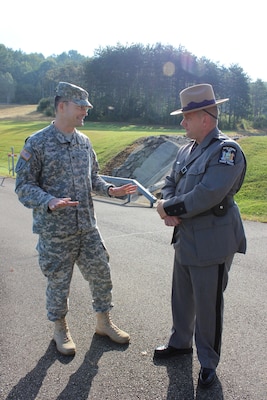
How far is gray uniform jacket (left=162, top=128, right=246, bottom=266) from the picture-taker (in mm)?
2754

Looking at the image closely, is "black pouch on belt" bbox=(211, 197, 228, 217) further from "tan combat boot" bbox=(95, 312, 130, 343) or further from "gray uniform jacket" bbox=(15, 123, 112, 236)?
"tan combat boot" bbox=(95, 312, 130, 343)

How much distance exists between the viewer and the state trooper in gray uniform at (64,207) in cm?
322

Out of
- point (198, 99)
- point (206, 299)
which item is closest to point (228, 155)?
point (198, 99)

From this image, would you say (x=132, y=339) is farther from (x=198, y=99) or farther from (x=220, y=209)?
(x=198, y=99)

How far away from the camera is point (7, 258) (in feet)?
20.2

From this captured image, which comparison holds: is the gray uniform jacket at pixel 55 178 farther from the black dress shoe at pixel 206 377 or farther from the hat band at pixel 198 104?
the black dress shoe at pixel 206 377

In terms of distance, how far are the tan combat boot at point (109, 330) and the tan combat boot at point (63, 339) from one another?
0.96 ft

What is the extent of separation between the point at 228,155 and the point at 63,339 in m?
2.15

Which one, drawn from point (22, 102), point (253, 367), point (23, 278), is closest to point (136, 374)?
point (253, 367)

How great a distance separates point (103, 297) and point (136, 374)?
75cm

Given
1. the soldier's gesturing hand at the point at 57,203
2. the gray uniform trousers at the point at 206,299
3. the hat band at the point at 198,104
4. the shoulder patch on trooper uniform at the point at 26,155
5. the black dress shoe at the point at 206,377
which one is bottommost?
the black dress shoe at the point at 206,377

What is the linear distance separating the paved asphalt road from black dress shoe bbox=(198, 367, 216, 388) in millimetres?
48

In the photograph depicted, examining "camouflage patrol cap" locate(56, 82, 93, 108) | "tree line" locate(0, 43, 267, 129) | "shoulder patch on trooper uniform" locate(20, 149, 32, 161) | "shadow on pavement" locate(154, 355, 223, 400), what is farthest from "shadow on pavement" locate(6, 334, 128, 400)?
"tree line" locate(0, 43, 267, 129)

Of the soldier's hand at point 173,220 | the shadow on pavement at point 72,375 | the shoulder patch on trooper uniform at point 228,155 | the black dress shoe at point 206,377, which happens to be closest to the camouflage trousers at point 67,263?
the shadow on pavement at point 72,375
